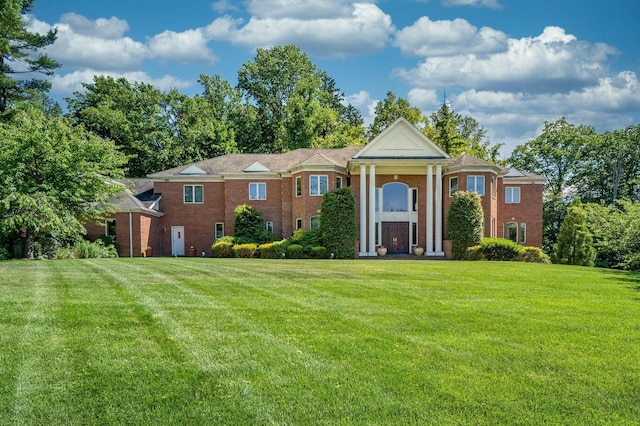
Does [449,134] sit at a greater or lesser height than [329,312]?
greater

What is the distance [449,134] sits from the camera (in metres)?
42.9

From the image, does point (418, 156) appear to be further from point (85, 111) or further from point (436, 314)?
point (85, 111)

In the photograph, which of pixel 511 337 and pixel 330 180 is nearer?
pixel 511 337

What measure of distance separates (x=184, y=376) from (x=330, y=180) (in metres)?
23.6

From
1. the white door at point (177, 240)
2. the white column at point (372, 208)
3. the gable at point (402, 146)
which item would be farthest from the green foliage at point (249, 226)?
the gable at point (402, 146)

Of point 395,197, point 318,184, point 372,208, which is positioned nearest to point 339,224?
point 372,208

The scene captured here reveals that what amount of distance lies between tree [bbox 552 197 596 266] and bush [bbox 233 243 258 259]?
16836mm

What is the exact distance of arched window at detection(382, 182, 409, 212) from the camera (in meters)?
30.0

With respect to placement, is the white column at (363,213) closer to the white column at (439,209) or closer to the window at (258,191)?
the white column at (439,209)

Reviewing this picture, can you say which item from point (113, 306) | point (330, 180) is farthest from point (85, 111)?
point (113, 306)

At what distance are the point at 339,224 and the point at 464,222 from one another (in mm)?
6897

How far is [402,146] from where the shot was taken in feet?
92.6

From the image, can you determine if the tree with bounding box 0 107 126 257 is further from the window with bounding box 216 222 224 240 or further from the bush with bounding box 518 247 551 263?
the bush with bounding box 518 247 551 263

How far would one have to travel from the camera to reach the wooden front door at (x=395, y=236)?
1174 inches
